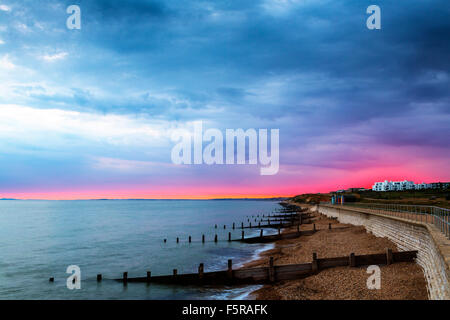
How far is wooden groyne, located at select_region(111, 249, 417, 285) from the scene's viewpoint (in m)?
18.8

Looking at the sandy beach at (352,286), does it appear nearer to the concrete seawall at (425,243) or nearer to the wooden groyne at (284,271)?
the wooden groyne at (284,271)

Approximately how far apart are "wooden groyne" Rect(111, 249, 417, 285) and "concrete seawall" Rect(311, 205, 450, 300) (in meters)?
1.45

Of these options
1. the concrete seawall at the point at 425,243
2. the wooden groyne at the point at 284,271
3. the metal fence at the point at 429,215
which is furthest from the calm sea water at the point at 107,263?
the metal fence at the point at 429,215

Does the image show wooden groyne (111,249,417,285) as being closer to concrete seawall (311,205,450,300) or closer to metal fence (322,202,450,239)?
concrete seawall (311,205,450,300)

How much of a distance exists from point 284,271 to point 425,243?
28.0ft

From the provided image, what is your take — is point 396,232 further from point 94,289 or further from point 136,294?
point 94,289

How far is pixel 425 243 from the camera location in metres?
16.5

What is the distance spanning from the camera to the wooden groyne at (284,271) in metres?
18.8

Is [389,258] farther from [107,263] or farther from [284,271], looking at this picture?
[107,263]

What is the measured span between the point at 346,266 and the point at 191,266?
16.7 meters

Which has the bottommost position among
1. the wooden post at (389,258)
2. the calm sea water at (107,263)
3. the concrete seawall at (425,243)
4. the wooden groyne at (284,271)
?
the calm sea water at (107,263)

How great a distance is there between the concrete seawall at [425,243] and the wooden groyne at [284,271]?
4.76 feet

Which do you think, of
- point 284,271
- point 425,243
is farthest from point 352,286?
point 284,271
